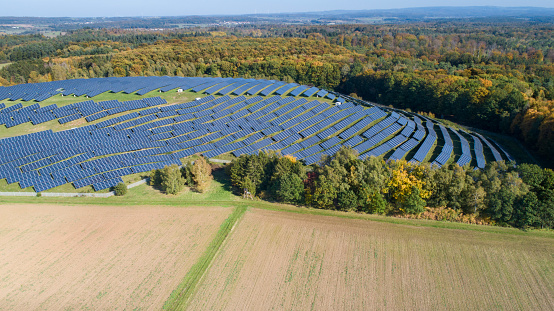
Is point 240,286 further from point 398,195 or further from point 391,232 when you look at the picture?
point 398,195

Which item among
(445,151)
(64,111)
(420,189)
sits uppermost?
(64,111)

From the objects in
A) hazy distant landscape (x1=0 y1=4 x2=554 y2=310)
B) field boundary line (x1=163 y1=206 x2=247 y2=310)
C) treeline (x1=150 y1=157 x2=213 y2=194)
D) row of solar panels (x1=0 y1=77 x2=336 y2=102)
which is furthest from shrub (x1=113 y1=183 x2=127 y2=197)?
row of solar panels (x1=0 y1=77 x2=336 y2=102)

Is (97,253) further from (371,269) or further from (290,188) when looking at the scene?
(371,269)

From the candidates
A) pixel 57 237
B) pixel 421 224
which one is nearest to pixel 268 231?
pixel 421 224

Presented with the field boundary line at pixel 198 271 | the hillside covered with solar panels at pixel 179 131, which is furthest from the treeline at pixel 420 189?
the hillside covered with solar panels at pixel 179 131

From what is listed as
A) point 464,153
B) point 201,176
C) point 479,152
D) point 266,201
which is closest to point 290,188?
point 266,201

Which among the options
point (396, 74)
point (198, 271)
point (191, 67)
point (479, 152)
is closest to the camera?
point (198, 271)

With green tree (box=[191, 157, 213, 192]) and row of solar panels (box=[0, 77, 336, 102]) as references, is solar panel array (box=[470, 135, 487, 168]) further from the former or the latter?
green tree (box=[191, 157, 213, 192])

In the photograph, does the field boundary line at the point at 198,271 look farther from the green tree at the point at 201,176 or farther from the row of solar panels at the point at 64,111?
the row of solar panels at the point at 64,111
